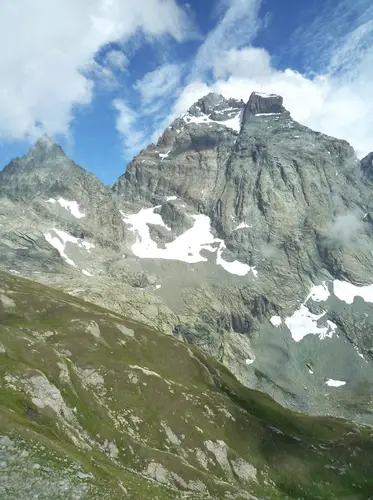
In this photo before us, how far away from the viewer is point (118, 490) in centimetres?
3494

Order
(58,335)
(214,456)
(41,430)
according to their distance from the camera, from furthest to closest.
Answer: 1. (58,335)
2. (214,456)
3. (41,430)

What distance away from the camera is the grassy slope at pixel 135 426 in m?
39.2

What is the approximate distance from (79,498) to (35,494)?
10.7ft

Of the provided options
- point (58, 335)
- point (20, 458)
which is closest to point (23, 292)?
point (58, 335)

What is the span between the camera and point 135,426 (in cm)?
7662

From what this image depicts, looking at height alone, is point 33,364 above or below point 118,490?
above

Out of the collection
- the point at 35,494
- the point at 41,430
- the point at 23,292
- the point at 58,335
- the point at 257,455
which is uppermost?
the point at 23,292

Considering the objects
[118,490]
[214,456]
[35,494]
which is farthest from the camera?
[214,456]

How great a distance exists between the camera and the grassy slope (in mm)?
39219

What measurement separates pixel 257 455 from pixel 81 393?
40.8 m

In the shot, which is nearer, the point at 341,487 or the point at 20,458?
the point at 20,458

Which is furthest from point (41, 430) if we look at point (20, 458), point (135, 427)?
point (135, 427)

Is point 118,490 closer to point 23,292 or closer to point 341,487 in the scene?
point 341,487

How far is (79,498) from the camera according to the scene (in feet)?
104
